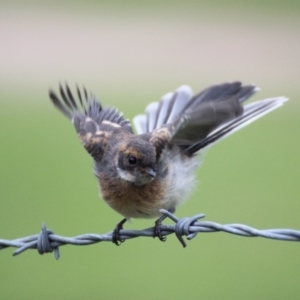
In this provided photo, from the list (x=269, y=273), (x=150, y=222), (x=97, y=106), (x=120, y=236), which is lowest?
(x=269, y=273)

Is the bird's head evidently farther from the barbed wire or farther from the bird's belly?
the barbed wire

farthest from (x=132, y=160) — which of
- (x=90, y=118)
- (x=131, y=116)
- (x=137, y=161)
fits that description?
(x=131, y=116)

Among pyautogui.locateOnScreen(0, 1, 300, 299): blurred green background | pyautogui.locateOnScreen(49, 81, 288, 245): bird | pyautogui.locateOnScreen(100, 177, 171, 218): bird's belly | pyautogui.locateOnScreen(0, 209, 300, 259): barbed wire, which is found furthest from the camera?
pyautogui.locateOnScreen(0, 1, 300, 299): blurred green background

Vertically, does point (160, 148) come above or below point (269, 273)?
above

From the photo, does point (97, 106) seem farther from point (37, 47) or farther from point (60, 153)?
point (37, 47)

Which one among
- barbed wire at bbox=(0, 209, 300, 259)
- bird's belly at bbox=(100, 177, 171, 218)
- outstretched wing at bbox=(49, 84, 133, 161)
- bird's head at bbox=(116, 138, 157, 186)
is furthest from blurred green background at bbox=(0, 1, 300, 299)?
barbed wire at bbox=(0, 209, 300, 259)

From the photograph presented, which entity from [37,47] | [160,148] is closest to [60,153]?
[37,47]

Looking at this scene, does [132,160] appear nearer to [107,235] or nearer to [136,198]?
[136,198]

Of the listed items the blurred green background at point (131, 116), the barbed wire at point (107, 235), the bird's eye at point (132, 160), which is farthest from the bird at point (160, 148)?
the blurred green background at point (131, 116)
